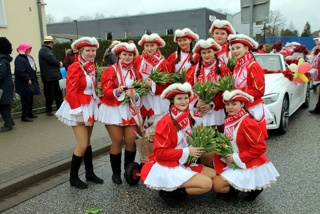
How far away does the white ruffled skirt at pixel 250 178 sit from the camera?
381cm

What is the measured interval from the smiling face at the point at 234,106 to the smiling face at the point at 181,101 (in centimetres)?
48

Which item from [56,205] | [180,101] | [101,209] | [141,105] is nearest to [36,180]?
[56,205]

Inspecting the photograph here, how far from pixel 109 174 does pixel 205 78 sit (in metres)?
2.18

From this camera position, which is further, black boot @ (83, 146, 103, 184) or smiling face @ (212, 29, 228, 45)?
black boot @ (83, 146, 103, 184)

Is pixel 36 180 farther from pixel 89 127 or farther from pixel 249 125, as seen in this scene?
pixel 249 125

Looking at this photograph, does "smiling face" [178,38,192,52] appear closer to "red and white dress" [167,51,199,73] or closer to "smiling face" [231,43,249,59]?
"red and white dress" [167,51,199,73]

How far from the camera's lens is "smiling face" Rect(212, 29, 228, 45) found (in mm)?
4672

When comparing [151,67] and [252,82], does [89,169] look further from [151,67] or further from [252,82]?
[252,82]

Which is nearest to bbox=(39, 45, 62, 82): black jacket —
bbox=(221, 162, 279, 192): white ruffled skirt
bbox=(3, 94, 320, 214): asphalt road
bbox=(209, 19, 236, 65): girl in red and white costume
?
bbox=(3, 94, 320, 214): asphalt road

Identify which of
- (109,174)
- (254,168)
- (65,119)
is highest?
(65,119)

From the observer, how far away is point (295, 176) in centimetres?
486

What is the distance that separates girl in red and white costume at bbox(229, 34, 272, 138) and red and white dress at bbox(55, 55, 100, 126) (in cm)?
189

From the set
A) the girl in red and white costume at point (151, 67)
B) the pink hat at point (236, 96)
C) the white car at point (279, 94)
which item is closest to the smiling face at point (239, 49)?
the pink hat at point (236, 96)

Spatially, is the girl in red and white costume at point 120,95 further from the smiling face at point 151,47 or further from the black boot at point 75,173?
the black boot at point 75,173
